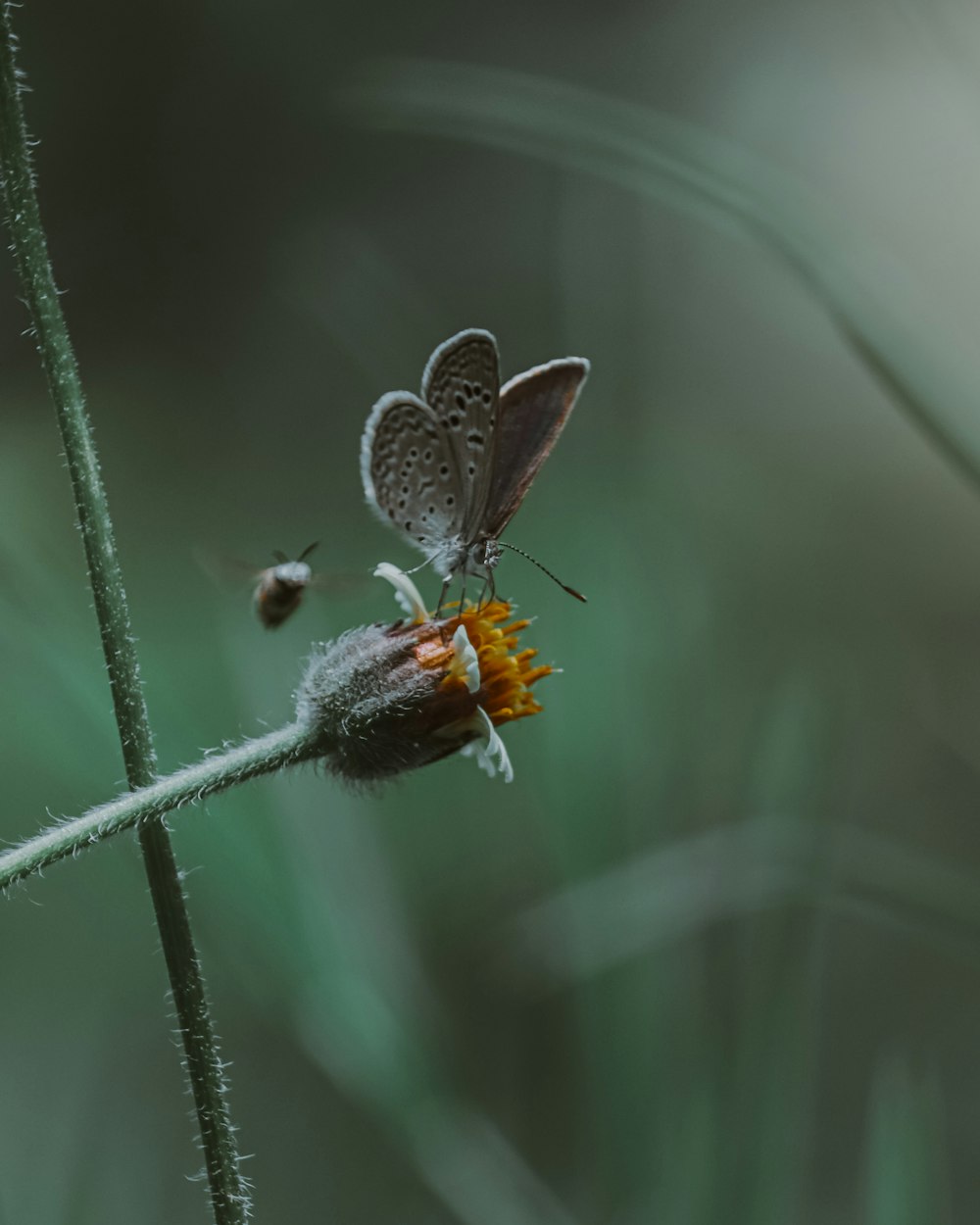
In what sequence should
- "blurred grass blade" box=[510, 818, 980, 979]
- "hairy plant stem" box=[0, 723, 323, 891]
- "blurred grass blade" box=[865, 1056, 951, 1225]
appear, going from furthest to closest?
"blurred grass blade" box=[510, 818, 980, 979], "blurred grass blade" box=[865, 1056, 951, 1225], "hairy plant stem" box=[0, 723, 323, 891]

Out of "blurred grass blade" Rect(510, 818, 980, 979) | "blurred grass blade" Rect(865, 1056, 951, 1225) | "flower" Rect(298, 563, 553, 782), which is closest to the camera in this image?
"flower" Rect(298, 563, 553, 782)

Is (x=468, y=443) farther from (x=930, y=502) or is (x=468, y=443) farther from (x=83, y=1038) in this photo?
(x=930, y=502)

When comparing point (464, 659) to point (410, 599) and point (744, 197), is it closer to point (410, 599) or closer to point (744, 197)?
point (410, 599)

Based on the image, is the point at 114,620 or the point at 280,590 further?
the point at 280,590

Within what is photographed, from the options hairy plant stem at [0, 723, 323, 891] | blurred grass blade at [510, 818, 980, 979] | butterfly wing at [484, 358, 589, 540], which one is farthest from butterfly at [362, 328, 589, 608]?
blurred grass blade at [510, 818, 980, 979]

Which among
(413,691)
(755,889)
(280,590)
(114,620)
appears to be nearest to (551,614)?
(755,889)

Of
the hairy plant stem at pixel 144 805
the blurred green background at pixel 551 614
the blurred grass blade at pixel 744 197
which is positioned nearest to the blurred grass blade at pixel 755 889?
the blurred green background at pixel 551 614

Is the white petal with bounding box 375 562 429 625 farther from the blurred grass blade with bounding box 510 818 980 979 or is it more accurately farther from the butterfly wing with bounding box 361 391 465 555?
the blurred grass blade with bounding box 510 818 980 979
